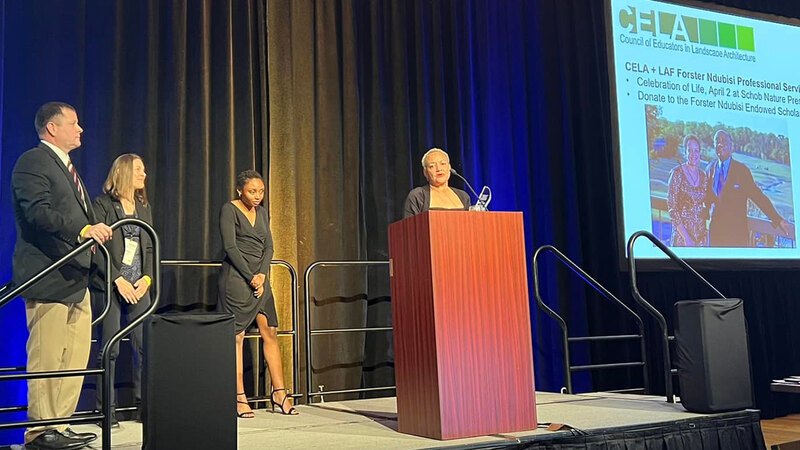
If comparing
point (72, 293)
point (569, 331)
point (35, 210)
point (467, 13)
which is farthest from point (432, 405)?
point (467, 13)

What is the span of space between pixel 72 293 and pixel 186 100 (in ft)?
6.52

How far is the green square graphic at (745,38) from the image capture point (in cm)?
619

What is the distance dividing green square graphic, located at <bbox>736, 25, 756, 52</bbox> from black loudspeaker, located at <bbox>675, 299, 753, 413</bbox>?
127 inches

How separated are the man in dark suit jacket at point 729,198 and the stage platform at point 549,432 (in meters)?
2.06

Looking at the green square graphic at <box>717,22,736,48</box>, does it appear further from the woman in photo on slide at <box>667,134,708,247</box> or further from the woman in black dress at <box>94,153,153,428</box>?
the woman in black dress at <box>94,153,153,428</box>

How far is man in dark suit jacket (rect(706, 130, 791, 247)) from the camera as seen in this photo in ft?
19.2

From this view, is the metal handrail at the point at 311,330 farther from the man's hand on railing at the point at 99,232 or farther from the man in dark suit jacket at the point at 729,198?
the man in dark suit jacket at the point at 729,198

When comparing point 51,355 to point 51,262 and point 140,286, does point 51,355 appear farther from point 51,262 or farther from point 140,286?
point 140,286

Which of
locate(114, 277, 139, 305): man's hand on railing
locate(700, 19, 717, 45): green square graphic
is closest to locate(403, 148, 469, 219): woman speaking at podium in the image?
locate(114, 277, 139, 305): man's hand on railing

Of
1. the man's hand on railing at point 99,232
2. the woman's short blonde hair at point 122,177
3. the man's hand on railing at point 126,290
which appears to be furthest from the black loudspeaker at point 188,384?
the woman's short blonde hair at point 122,177

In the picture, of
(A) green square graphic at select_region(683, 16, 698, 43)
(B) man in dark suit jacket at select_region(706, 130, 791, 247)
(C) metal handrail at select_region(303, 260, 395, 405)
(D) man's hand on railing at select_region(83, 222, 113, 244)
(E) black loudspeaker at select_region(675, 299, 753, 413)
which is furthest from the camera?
(A) green square graphic at select_region(683, 16, 698, 43)

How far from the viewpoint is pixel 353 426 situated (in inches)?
143

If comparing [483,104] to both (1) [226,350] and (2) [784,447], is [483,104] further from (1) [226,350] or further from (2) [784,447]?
(2) [784,447]

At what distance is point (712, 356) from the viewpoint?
3.57m
